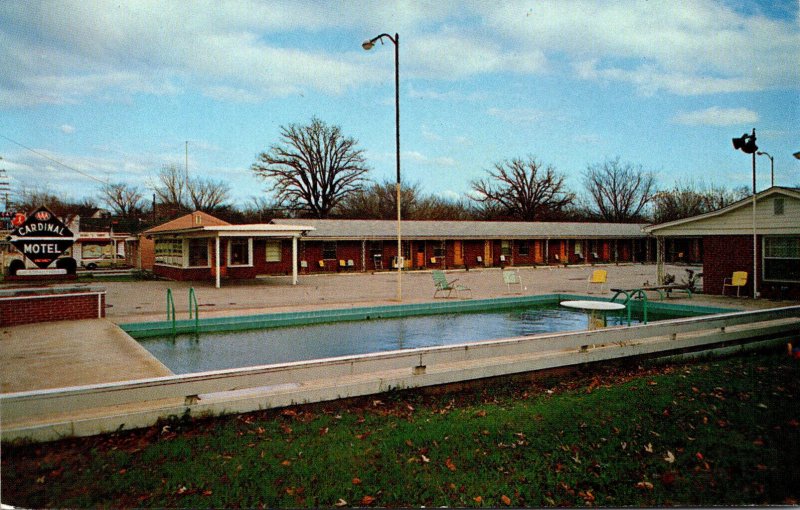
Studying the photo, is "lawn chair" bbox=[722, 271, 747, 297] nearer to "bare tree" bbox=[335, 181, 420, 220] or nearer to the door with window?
the door with window

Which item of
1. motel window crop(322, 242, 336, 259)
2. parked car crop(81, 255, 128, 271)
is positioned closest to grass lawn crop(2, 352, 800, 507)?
motel window crop(322, 242, 336, 259)

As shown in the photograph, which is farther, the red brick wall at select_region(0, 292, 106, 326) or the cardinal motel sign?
the red brick wall at select_region(0, 292, 106, 326)

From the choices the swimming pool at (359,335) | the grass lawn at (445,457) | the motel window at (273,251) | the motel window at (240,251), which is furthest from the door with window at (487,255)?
the grass lawn at (445,457)

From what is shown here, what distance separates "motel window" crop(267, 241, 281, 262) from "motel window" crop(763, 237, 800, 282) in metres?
21.2

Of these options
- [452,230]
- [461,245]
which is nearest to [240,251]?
[452,230]

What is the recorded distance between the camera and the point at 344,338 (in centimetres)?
1038

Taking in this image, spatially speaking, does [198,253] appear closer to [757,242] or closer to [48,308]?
[48,308]

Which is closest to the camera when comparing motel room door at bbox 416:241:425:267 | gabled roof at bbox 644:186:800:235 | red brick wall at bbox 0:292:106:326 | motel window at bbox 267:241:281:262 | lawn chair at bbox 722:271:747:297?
red brick wall at bbox 0:292:106:326

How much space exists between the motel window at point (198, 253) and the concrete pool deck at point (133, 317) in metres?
3.23

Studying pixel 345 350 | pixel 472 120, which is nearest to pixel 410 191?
pixel 472 120

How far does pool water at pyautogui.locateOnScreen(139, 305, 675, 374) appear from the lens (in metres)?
8.62

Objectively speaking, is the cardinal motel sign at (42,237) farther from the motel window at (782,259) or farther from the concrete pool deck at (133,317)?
the motel window at (782,259)

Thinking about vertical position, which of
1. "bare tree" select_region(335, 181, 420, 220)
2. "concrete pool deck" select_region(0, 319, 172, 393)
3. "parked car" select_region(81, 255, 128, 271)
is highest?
"bare tree" select_region(335, 181, 420, 220)

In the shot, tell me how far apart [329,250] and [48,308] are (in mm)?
19707
